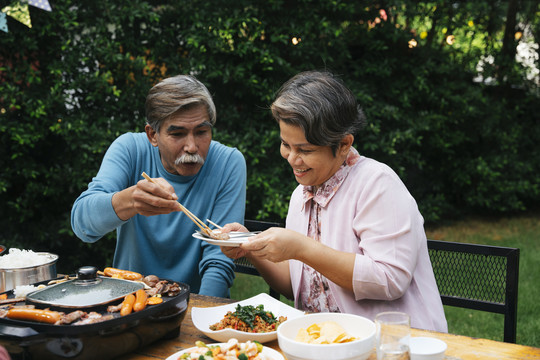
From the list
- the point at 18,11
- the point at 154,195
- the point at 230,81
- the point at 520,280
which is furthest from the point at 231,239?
the point at 520,280

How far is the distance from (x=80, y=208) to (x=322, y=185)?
3.45ft

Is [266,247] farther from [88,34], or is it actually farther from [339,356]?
[88,34]

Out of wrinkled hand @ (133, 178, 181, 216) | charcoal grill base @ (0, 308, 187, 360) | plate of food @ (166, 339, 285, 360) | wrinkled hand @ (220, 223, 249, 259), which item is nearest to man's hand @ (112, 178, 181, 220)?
wrinkled hand @ (133, 178, 181, 216)

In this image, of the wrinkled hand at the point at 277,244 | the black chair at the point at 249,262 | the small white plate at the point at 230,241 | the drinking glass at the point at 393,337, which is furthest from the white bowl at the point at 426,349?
the black chair at the point at 249,262

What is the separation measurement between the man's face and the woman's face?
530mm

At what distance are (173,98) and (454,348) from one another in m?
1.55

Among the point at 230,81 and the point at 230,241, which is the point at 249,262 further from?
the point at 230,81

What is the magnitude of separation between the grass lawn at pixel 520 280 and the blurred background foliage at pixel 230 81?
0.48 m

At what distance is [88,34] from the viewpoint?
15.5 ft

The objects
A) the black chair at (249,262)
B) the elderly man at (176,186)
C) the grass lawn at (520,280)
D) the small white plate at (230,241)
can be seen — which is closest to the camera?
the small white plate at (230,241)

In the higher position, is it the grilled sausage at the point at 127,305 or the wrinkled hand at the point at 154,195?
the wrinkled hand at the point at 154,195

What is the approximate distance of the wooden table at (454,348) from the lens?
1.53m

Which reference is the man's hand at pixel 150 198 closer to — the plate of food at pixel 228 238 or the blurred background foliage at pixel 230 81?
the plate of food at pixel 228 238

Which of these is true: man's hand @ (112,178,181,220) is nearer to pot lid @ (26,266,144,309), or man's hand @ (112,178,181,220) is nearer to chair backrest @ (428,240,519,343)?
pot lid @ (26,266,144,309)
